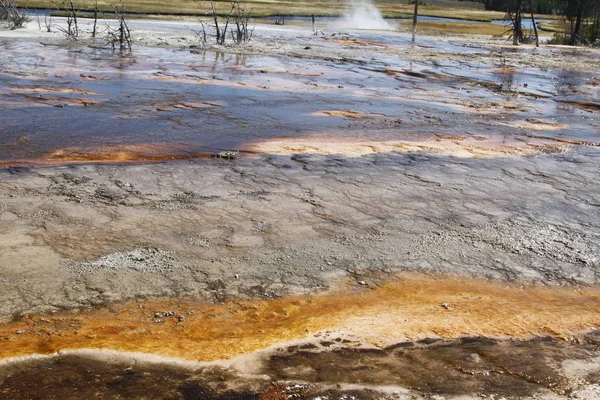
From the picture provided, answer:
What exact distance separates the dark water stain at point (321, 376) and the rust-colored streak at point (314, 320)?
148 millimetres

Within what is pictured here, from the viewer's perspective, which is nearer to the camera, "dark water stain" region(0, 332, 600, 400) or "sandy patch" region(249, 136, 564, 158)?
"dark water stain" region(0, 332, 600, 400)

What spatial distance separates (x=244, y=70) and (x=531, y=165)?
28.3ft

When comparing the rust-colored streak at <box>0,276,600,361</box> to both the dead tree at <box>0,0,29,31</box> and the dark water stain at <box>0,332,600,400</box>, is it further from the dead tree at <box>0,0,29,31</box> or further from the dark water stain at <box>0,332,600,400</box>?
the dead tree at <box>0,0,29,31</box>

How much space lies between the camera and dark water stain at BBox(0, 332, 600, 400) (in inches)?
112

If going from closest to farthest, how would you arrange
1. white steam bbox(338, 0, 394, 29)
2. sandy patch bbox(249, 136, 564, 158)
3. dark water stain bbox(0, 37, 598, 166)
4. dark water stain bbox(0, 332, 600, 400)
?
dark water stain bbox(0, 332, 600, 400) < sandy patch bbox(249, 136, 564, 158) < dark water stain bbox(0, 37, 598, 166) < white steam bbox(338, 0, 394, 29)

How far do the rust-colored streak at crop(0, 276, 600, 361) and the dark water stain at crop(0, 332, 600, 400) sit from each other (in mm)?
148

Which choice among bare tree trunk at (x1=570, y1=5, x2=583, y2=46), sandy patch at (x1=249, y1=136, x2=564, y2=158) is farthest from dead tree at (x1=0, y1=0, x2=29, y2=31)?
bare tree trunk at (x1=570, y1=5, x2=583, y2=46)

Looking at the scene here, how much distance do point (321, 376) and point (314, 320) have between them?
58 cm

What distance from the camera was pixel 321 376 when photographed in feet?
9.96

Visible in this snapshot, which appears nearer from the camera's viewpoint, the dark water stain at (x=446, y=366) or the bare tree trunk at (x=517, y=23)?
the dark water stain at (x=446, y=366)

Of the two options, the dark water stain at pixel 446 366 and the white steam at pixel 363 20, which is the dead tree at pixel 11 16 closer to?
the white steam at pixel 363 20

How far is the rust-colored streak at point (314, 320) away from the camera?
3254 mm

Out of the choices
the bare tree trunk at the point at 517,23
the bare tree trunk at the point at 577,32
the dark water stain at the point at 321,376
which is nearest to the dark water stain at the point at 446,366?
the dark water stain at the point at 321,376

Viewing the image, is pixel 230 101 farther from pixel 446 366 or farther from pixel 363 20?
pixel 363 20
